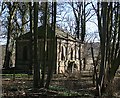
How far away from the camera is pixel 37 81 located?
16.7 m

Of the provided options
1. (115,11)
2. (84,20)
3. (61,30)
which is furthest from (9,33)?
(115,11)

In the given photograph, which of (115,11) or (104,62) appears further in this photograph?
(115,11)

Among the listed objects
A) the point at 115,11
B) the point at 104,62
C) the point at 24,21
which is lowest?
the point at 104,62

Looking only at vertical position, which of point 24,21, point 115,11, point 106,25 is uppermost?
point 24,21

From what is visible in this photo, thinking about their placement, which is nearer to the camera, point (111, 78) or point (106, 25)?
point (106, 25)

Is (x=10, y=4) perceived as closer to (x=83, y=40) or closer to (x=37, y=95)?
(x=83, y=40)

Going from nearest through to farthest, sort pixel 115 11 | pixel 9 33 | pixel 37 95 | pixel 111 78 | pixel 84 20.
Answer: pixel 37 95 < pixel 111 78 < pixel 115 11 < pixel 9 33 < pixel 84 20

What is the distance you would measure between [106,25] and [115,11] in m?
5.06

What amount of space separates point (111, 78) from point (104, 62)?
5.27 ft

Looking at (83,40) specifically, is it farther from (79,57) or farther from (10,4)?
(10,4)

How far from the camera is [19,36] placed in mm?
42438

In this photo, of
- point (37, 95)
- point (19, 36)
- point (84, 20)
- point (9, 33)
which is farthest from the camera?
point (84, 20)

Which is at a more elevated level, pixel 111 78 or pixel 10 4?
pixel 10 4

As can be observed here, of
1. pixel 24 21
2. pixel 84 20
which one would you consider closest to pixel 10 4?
pixel 24 21
